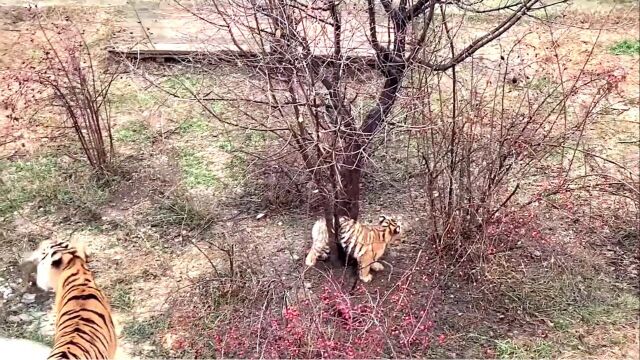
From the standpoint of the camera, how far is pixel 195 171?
5148 mm

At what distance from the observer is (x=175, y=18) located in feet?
24.6

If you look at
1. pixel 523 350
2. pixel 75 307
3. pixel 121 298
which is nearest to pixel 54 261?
pixel 75 307

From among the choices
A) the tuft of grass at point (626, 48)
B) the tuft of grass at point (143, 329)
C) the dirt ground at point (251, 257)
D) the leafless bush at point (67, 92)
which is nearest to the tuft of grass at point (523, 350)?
the dirt ground at point (251, 257)

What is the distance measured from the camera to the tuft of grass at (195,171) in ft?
16.4

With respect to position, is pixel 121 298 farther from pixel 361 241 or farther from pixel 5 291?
pixel 361 241

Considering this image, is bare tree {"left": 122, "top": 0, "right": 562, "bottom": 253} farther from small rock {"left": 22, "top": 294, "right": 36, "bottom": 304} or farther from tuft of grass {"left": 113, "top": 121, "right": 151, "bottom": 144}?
tuft of grass {"left": 113, "top": 121, "right": 151, "bottom": 144}

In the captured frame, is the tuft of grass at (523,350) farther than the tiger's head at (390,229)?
No

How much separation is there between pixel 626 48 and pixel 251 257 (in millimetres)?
4432

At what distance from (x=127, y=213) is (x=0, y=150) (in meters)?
1.40

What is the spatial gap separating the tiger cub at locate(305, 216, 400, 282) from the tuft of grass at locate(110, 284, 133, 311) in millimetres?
1029

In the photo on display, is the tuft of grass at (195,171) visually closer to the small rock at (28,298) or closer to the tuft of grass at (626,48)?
the small rock at (28,298)

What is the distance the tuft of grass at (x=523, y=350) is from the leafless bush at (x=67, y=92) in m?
2.91

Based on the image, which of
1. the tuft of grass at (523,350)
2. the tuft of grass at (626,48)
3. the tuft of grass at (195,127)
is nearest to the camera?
the tuft of grass at (523,350)

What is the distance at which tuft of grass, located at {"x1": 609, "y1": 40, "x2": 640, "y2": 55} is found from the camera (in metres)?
6.68
